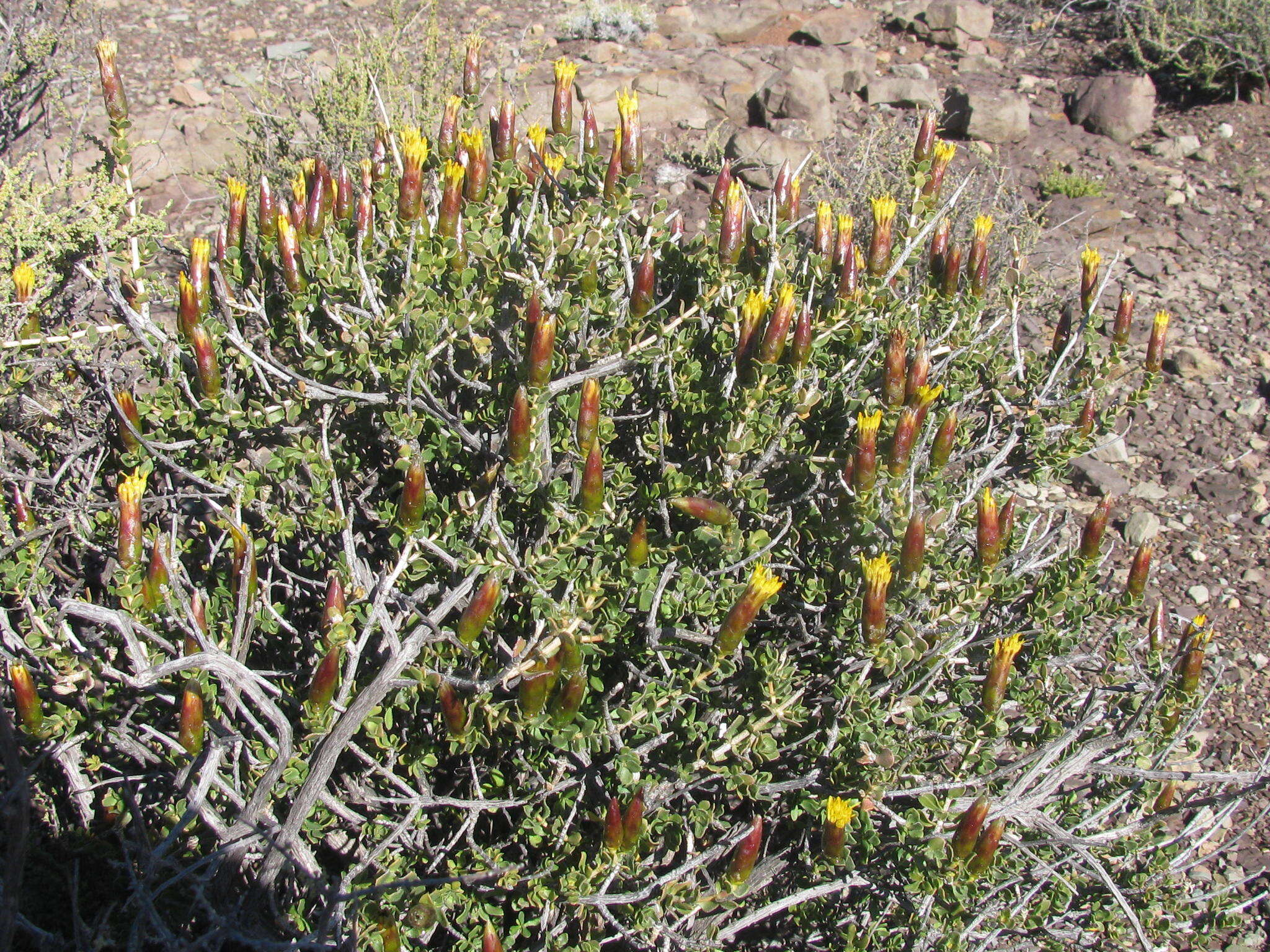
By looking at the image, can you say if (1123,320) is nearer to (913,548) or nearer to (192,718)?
(913,548)

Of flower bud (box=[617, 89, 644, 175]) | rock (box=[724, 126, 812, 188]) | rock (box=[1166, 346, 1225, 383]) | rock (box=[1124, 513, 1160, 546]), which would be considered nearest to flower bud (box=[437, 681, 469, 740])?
flower bud (box=[617, 89, 644, 175])

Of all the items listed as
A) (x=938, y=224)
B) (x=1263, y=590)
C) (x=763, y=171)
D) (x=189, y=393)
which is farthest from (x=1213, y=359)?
(x=189, y=393)

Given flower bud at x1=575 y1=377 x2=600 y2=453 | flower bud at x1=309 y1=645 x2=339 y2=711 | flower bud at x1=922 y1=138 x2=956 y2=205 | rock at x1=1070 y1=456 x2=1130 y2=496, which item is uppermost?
flower bud at x1=922 y1=138 x2=956 y2=205

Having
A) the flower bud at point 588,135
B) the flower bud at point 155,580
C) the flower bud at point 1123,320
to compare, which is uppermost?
the flower bud at point 588,135

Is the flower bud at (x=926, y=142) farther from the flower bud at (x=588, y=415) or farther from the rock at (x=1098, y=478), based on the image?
the rock at (x=1098, y=478)

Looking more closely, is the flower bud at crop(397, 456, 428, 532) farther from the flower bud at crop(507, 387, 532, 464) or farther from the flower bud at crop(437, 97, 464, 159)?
the flower bud at crop(437, 97, 464, 159)

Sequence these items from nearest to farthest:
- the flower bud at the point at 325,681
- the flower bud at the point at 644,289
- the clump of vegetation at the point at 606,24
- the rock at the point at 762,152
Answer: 1. the flower bud at the point at 325,681
2. the flower bud at the point at 644,289
3. the rock at the point at 762,152
4. the clump of vegetation at the point at 606,24

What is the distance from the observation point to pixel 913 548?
1.76 m

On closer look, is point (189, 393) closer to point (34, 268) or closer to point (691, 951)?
point (34, 268)

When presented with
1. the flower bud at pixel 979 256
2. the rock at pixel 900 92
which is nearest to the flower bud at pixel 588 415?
the flower bud at pixel 979 256

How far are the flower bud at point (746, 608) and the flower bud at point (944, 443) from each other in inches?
19.1

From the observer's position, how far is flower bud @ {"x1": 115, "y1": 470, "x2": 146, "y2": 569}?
166 cm

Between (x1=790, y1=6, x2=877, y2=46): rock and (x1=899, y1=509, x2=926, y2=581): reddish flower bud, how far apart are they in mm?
6187

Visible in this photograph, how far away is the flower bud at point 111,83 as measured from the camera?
7.66 ft
